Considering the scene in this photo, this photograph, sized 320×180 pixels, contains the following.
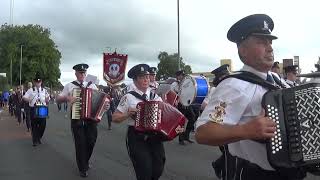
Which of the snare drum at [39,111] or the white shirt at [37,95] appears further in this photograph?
the white shirt at [37,95]

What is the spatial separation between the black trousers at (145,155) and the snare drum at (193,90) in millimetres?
7029

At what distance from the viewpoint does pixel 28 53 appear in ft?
315

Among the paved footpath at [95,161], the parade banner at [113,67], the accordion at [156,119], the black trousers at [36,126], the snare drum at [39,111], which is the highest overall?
the parade banner at [113,67]

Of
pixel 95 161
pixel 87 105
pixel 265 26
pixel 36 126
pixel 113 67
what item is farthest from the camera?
pixel 113 67

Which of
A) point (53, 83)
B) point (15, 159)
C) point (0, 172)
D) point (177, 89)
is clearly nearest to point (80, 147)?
point (0, 172)

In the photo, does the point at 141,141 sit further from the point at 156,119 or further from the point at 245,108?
the point at 245,108

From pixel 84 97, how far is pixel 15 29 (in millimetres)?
92631

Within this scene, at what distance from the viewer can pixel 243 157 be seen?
351cm

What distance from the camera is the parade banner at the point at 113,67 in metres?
17.3

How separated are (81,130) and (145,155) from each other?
327cm

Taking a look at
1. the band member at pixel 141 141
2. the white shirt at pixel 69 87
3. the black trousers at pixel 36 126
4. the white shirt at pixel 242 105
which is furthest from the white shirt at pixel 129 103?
the black trousers at pixel 36 126

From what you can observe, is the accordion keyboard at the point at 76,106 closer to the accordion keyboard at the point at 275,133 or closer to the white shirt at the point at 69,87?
the white shirt at the point at 69,87

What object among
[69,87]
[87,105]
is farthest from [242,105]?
[69,87]

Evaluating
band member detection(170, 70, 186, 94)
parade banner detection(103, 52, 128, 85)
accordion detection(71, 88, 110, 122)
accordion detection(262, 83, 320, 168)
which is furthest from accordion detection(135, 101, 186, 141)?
parade banner detection(103, 52, 128, 85)
